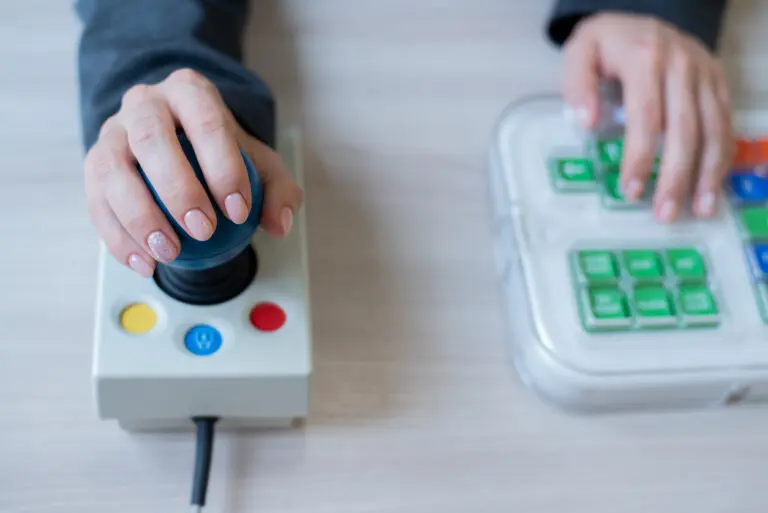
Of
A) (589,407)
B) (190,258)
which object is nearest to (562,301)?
(589,407)

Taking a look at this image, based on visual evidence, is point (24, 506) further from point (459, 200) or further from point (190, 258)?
point (459, 200)

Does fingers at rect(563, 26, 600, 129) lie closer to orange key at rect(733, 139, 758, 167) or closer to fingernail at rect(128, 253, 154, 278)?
orange key at rect(733, 139, 758, 167)

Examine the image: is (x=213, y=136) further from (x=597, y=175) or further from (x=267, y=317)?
(x=597, y=175)

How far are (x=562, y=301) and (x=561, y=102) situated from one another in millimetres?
157

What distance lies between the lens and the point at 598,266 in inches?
18.0

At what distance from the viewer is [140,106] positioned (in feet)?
1.36

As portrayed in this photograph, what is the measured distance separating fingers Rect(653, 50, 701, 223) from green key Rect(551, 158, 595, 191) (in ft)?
0.14

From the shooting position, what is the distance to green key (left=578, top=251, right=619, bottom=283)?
453mm

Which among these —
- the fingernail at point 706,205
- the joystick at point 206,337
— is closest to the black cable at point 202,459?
the joystick at point 206,337

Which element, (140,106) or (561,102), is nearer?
(140,106)

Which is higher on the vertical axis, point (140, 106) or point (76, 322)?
point (140, 106)

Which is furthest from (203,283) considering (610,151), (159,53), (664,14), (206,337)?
(664,14)

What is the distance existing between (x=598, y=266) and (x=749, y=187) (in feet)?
0.42

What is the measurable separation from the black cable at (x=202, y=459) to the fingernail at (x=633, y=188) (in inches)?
10.8
